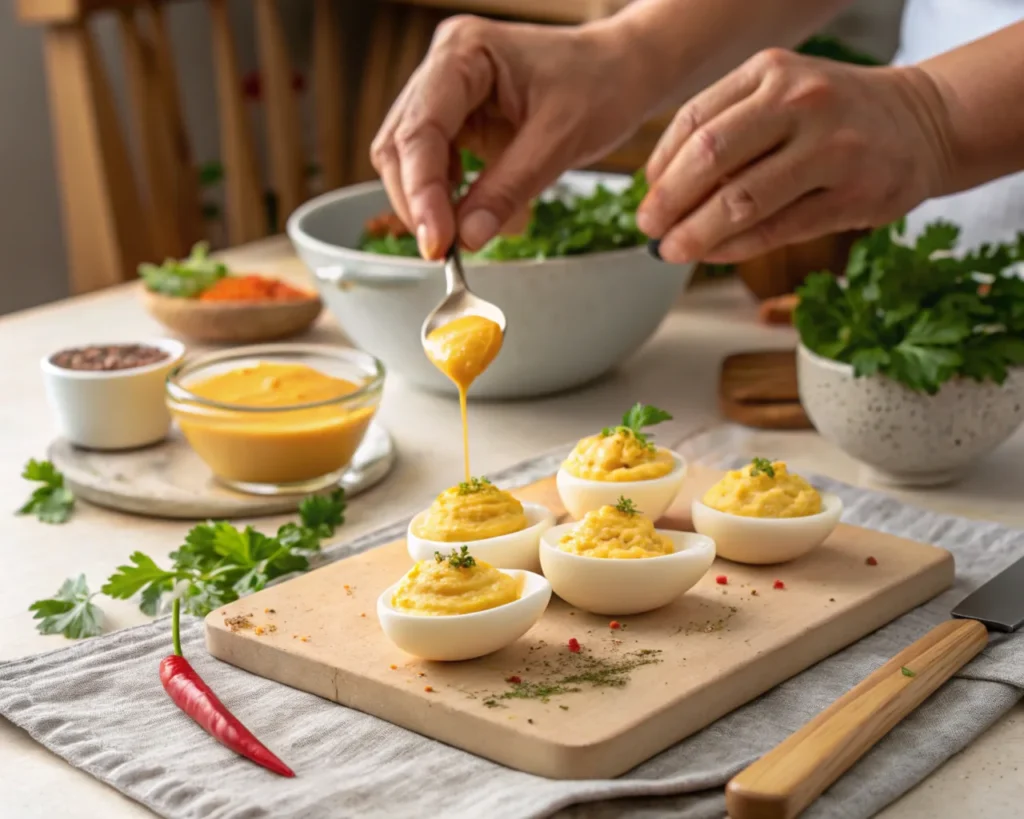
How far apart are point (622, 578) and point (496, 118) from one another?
0.95m

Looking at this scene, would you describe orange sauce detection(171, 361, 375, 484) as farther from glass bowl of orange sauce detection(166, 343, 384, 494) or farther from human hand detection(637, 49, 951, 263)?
human hand detection(637, 49, 951, 263)

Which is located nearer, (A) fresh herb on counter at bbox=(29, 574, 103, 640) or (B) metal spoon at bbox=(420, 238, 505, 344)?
(A) fresh herb on counter at bbox=(29, 574, 103, 640)

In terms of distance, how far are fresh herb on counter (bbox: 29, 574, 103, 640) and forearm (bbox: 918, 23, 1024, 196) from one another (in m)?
1.13

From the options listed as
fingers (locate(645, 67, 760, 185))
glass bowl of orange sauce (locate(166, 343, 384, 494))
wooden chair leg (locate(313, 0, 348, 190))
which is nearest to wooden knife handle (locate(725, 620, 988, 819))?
fingers (locate(645, 67, 760, 185))

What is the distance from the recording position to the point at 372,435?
199 centimetres

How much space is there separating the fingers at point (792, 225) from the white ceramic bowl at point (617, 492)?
305 millimetres

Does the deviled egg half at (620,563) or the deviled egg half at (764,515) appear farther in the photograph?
the deviled egg half at (764,515)

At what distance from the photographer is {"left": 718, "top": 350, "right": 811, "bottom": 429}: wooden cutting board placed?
2020 millimetres

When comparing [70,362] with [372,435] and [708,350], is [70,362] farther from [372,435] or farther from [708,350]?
[708,350]

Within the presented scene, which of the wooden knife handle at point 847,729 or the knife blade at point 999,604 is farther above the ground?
the wooden knife handle at point 847,729

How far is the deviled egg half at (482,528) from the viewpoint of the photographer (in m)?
1.43

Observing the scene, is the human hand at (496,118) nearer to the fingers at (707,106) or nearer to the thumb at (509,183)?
the thumb at (509,183)

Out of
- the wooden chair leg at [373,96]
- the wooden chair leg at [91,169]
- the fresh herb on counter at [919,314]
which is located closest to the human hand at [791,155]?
the fresh herb on counter at [919,314]

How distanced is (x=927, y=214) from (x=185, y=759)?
1.92 metres
